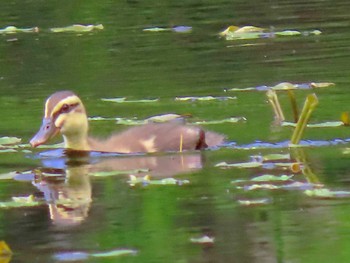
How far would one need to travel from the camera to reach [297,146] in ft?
27.1

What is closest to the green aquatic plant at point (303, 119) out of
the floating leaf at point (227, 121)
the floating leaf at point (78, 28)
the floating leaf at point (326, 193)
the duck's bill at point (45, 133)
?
the floating leaf at point (227, 121)

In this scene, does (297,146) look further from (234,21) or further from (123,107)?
(234,21)

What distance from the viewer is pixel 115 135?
8766 mm

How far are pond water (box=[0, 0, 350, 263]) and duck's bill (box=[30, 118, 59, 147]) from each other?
0.29 feet

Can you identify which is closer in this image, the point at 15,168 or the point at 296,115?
the point at 15,168

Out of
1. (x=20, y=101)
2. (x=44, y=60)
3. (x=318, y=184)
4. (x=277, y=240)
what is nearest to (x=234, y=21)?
(x=44, y=60)

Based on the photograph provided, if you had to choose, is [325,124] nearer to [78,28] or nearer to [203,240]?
[203,240]

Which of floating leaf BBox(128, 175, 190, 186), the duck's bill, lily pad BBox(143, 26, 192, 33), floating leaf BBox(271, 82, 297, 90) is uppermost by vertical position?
floating leaf BBox(128, 175, 190, 186)

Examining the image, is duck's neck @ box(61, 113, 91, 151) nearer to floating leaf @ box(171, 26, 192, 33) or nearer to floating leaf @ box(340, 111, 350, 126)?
floating leaf @ box(340, 111, 350, 126)

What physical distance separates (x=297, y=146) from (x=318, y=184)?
1290 millimetres

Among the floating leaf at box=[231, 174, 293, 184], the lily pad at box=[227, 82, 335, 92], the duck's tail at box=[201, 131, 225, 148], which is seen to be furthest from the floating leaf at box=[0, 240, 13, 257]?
the lily pad at box=[227, 82, 335, 92]

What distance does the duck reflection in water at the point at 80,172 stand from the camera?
6.77 m

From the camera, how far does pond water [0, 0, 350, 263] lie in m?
5.96

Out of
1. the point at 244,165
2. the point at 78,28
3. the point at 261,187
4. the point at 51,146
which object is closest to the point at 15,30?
the point at 78,28
